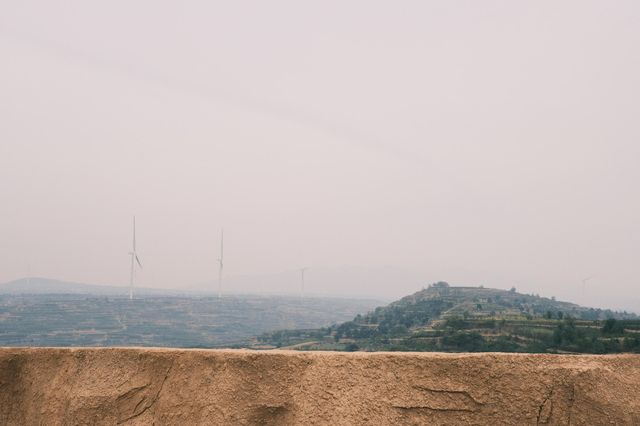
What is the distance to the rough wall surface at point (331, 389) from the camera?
13.1 ft

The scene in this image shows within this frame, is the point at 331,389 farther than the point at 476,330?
No

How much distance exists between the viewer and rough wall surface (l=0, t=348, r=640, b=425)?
400 centimetres

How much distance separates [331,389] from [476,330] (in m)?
111

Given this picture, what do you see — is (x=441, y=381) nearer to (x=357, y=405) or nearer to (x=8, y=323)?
(x=357, y=405)

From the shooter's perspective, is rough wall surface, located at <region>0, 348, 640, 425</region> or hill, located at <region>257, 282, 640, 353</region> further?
hill, located at <region>257, 282, 640, 353</region>

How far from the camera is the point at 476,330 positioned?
356 feet

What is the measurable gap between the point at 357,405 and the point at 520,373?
123 centimetres

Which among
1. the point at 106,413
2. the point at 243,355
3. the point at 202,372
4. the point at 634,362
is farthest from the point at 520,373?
the point at 106,413

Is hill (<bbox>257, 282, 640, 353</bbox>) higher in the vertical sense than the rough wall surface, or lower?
lower

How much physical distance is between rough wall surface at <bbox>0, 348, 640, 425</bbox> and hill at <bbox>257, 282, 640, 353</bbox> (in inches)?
3032

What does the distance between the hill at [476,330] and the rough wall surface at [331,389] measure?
77014 mm

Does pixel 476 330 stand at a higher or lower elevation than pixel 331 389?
lower

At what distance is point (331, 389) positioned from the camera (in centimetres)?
427

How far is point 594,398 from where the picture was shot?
393cm
